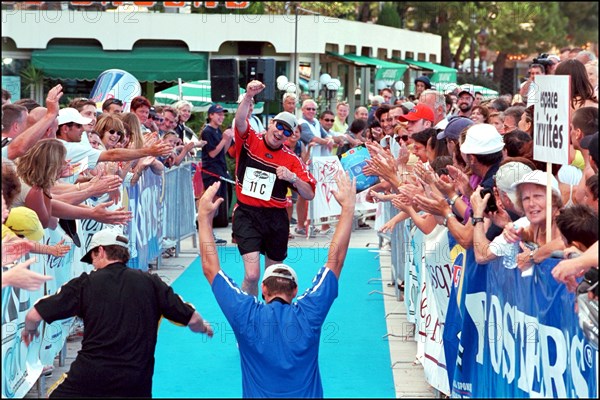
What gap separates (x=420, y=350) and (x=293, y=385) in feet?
11.2

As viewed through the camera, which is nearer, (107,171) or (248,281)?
(248,281)

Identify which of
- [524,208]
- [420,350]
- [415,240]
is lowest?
[420,350]

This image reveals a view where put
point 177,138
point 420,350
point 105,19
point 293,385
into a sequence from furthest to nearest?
point 105,19, point 177,138, point 420,350, point 293,385

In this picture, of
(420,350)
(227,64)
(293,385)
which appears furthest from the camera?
(227,64)

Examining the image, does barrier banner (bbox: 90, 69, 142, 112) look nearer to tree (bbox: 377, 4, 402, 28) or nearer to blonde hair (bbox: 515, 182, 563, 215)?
blonde hair (bbox: 515, 182, 563, 215)

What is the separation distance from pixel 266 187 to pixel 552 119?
175 inches

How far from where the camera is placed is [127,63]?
121 feet

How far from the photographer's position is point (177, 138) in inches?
622

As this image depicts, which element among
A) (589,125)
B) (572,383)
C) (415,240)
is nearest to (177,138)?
(415,240)

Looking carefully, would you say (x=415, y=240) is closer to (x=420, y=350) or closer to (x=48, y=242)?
(x=420, y=350)

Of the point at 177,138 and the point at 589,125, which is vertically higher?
the point at 589,125

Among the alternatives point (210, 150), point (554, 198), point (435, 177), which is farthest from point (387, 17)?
point (554, 198)

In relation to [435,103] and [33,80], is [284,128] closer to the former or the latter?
[435,103]

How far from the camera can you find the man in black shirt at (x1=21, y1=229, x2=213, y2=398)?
584 cm
